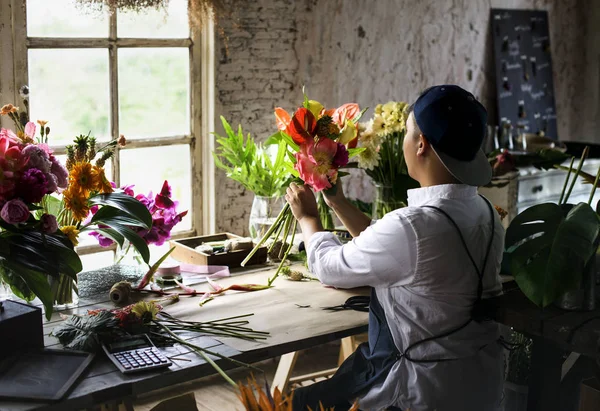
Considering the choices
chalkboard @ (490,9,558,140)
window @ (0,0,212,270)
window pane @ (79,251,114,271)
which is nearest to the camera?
window @ (0,0,212,270)

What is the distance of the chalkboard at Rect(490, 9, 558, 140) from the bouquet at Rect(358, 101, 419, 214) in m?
3.13

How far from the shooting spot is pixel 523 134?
6.00 m

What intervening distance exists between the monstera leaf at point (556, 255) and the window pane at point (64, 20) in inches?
106

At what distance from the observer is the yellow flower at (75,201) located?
2.38m

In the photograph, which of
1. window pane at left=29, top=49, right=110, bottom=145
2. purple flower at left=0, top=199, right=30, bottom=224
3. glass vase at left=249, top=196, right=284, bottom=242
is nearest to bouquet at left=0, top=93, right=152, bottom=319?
purple flower at left=0, top=199, right=30, bottom=224

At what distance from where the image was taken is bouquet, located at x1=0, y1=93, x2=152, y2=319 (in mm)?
2123

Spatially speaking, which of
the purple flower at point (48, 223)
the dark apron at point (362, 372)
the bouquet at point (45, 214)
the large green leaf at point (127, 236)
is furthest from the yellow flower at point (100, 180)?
the dark apron at point (362, 372)

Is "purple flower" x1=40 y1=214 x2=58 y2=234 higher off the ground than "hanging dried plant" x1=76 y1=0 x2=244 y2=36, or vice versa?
"hanging dried plant" x1=76 y1=0 x2=244 y2=36

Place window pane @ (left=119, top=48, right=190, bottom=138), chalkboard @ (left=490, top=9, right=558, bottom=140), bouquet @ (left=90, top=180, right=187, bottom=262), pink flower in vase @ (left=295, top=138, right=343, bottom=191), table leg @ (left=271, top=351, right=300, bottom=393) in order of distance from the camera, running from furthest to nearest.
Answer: chalkboard @ (left=490, top=9, right=558, bottom=140), window pane @ (left=119, top=48, right=190, bottom=138), table leg @ (left=271, top=351, right=300, bottom=393), bouquet @ (left=90, top=180, right=187, bottom=262), pink flower in vase @ (left=295, top=138, right=343, bottom=191)

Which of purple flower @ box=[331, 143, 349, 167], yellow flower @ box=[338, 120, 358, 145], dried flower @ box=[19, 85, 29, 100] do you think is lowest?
purple flower @ box=[331, 143, 349, 167]

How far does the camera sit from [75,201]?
2389 millimetres

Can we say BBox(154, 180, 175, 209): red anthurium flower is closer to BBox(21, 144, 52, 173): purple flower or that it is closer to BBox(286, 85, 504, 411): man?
BBox(21, 144, 52, 173): purple flower

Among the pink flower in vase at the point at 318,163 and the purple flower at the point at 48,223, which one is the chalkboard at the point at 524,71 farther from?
the purple flower at the point at 48,223

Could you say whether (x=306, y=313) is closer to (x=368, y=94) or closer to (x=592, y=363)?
(x=592, y=363)
